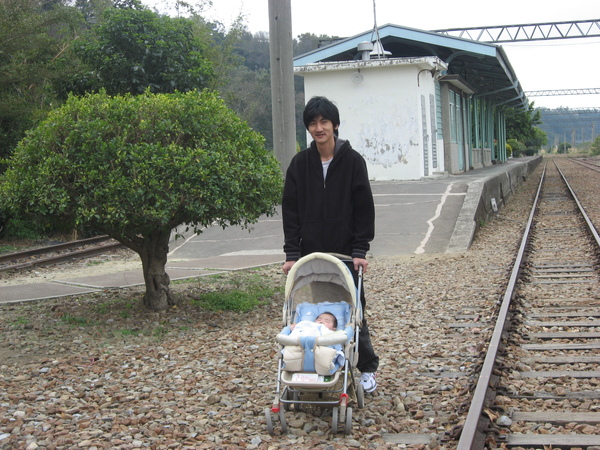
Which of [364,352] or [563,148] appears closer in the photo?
[364,352]

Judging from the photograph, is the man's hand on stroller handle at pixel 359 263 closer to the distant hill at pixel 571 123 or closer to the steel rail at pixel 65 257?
the steel rail at pixel 65 257

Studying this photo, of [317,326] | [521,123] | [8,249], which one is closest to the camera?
[317,326]

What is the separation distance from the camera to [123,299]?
8289mm

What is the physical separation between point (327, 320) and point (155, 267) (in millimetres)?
3366

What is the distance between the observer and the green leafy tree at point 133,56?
18.5 m

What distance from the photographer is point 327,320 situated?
470cm

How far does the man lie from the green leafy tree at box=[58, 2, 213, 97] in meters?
14.5

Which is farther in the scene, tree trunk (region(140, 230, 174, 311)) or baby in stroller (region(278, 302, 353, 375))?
tree trunk (region(140, 230, 174, 311))

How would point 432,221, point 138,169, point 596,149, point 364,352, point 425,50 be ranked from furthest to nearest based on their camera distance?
point 596,149
point 425,50
point 432,221
point 138,169
point 364,352

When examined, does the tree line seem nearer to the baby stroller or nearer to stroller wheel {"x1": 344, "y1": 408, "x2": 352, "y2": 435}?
the baby stroller

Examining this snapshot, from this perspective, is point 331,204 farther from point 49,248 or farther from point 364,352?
point 49,248

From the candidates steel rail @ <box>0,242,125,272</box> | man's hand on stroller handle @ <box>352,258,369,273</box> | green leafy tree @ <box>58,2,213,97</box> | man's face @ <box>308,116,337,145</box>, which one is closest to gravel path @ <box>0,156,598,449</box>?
man's hand on stroller handle @ <box>352,258,369,273</box>

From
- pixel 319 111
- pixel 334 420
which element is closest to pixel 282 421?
pixel 334 420

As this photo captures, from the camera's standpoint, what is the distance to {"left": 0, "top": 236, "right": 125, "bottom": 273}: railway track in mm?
11734
